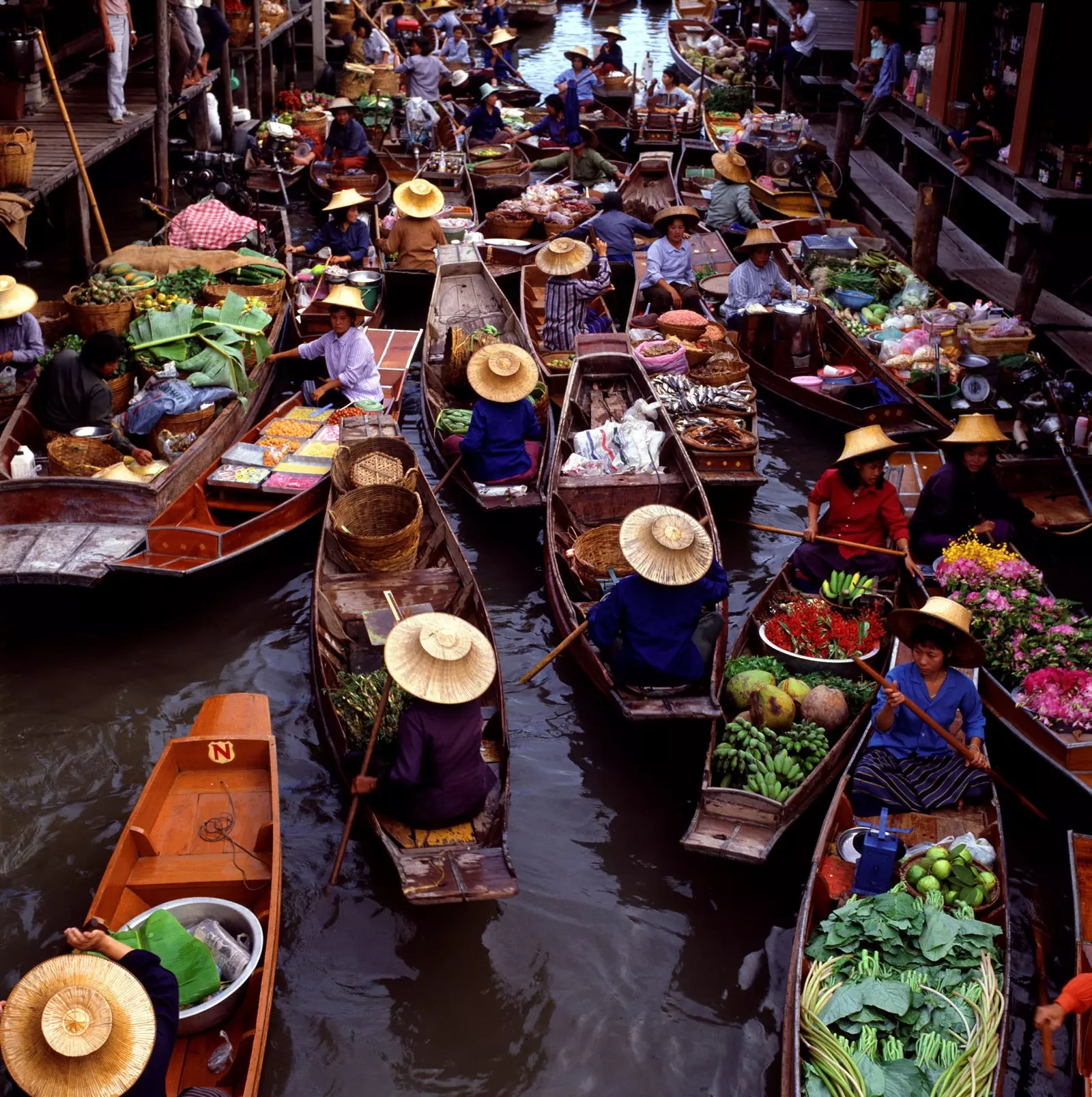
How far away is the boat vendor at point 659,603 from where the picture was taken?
20.1 ft

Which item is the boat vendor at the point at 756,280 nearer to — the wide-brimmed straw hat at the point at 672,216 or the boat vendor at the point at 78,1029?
the wide-brimmed straw hat at the point at 672,216

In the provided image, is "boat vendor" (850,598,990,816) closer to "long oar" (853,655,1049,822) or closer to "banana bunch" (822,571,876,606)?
"long oar" (853,655,1049,822)

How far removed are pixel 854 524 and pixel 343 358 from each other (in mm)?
4455

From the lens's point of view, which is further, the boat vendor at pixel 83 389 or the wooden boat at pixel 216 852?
the boat vendor at pixel 83 389

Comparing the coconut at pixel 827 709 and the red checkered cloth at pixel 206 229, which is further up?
the red checkered cloth at pixel 206 229

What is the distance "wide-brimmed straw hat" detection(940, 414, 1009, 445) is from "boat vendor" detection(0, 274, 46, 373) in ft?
22.3

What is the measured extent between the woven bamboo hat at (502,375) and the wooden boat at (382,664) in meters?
0.91

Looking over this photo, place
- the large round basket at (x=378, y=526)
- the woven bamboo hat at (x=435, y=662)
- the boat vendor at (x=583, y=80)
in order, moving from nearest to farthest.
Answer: the woven bamboo hat at (x=435, y=662) → the large round basket at (x=378, y=526) → the boat vendor at (x=583, y=80)

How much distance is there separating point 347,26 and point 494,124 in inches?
377

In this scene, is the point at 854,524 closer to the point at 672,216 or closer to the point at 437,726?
the point at 437,726

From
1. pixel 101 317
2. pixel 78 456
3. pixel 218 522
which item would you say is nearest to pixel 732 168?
pixel 101 317

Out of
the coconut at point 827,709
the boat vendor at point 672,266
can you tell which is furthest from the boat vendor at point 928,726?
the boat vendor at point 672,266

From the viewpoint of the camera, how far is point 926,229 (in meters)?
12.5

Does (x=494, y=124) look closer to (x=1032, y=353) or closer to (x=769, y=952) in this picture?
(x=1032, y=353)
